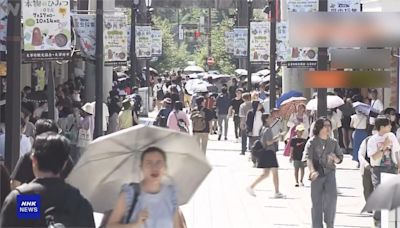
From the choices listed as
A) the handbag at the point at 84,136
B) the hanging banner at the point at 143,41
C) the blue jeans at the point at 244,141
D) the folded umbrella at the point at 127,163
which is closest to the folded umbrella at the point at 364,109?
the blue jeans at the point at 244,141

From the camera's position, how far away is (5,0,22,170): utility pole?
10984 mm

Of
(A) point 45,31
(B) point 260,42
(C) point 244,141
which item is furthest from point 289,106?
(B) point 260,42

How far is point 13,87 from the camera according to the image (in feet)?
37.3

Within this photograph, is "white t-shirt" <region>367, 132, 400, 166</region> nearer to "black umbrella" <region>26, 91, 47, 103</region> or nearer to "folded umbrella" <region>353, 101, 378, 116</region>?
"folded umbrella" <region>353, 101, 378, 116</region>

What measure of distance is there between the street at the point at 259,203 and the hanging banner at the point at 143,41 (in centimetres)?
1819

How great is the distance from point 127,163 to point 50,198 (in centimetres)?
103

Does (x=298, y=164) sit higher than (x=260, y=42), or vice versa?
(x=260, y=42)

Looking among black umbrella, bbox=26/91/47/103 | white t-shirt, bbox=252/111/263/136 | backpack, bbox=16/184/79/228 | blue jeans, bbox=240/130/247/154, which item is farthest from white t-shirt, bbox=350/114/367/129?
backpack, bbox=16/184/79/228

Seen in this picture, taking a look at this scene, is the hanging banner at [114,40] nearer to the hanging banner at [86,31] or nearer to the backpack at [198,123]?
the hanging banner at [86,31]

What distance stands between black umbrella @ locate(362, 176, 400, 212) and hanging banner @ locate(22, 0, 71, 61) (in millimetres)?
7867

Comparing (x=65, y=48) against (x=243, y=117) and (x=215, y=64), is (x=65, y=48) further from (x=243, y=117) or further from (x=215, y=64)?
(x=215, y=64)

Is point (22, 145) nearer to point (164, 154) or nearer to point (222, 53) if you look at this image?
point (164, 154)

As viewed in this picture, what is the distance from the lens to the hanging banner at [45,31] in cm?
1376

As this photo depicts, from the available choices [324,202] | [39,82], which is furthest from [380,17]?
[39,82]
